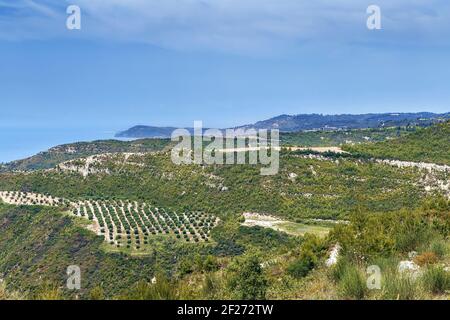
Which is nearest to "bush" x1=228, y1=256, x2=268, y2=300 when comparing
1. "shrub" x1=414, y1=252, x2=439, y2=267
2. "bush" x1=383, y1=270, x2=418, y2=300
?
"bush" x1=383, y1=270, x2=418, y2=300

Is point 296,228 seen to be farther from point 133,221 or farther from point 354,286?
point 354,286

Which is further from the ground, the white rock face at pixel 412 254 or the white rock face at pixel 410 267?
the white rock face at pixel 410 267

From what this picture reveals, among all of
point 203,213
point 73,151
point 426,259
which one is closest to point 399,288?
point 426,259

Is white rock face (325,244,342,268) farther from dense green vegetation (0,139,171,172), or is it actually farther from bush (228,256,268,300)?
dense green vegetation (0,139,171,172)

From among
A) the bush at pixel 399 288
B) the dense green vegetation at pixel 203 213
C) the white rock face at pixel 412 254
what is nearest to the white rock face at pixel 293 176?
the dense green vegetation at pixel 203 213

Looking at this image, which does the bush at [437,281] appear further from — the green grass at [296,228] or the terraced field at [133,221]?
the terraced field at [133,221]

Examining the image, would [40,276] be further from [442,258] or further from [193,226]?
[442,258]

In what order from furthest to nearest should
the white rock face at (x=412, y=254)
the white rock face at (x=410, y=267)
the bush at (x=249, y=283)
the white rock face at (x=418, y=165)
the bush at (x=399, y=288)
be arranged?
1. the white rock face at (x=418, y=165)
2. the white rock face at (x=412, y=254)
3. the bush at (x=249, y=283)
4. the white rock face at (x=410, y=267)
5. the bush at (x=399, y=288)
